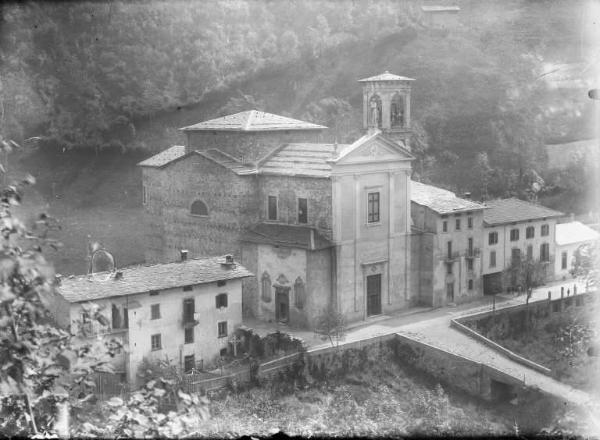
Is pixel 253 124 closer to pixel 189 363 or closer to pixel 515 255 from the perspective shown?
pixel 189 363

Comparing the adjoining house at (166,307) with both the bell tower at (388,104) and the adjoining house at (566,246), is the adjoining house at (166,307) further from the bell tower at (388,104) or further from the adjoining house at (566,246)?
the adjoining house at (566,246)

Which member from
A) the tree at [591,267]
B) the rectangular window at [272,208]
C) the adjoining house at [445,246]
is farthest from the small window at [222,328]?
the tree at [591,267]

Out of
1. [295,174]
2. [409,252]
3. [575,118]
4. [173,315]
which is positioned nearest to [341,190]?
[295,174]

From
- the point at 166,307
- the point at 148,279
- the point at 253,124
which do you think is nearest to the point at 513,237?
the point at 253,124

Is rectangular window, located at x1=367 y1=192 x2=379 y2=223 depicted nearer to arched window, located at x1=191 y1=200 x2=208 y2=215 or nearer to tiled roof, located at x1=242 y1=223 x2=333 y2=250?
tiled roof, located at x1=242 y1=223 x2=333 y2=250

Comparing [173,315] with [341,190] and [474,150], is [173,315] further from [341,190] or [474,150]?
[474,150]

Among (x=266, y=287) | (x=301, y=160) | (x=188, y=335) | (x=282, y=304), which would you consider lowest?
(x=282, y=304)

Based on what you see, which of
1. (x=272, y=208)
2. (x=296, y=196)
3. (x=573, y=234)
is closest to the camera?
(x=296, y=196)

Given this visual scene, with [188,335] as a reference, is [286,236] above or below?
above

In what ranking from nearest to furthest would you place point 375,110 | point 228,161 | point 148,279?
point 148,279 < point 228,161 < point 375,110
